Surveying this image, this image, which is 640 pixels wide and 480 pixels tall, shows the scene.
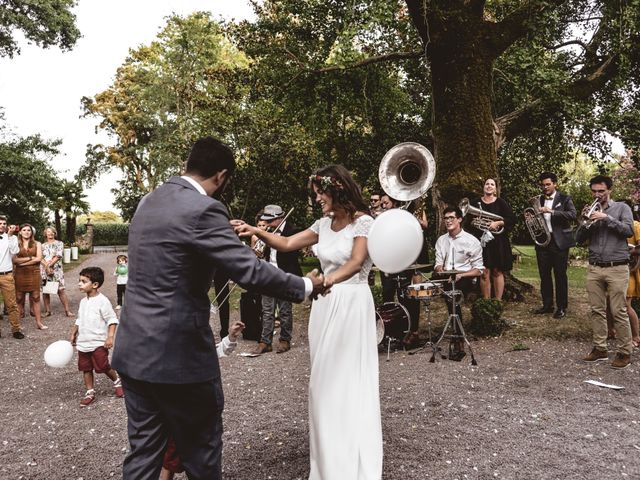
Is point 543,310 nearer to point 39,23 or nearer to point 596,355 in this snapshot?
point 596,355

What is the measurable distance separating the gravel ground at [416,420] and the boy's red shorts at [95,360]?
46 cm

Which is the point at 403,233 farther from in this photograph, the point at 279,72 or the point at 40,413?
the point at 279,72

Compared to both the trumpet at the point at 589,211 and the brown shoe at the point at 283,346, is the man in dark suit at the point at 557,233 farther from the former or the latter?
the brown shoe at the point at 283,346

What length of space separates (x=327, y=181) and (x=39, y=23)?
20.4 meters

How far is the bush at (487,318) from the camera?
30.5 ft

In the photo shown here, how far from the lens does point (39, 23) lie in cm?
1936

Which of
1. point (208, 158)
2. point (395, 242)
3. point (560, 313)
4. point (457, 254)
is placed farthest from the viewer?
point (560, 313)

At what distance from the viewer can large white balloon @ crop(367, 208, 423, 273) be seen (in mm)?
3602

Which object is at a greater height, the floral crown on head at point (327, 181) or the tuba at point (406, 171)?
the tuba at point (406, 171)

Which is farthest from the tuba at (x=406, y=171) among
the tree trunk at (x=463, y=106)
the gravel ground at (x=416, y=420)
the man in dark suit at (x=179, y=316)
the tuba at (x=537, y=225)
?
the man in dark suit at (x=179, y=316)

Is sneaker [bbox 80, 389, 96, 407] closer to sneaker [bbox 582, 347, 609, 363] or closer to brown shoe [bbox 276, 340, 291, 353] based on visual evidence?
brown shoe [bbox 276, 340, 291, 353]

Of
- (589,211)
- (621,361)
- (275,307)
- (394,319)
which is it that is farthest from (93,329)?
(621,361)

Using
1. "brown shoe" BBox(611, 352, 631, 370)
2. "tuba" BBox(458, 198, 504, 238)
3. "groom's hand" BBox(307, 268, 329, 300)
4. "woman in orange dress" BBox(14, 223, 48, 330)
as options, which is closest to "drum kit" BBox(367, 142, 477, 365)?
"tuba" BBox(458, 198, 504, 238)

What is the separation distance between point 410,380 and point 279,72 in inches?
375
